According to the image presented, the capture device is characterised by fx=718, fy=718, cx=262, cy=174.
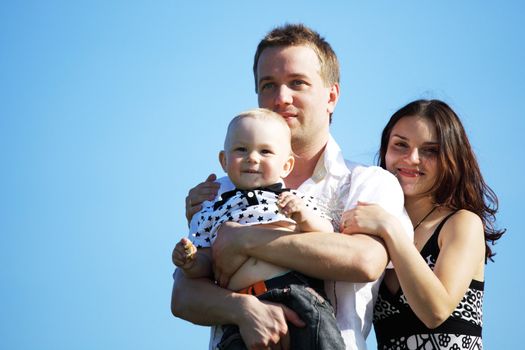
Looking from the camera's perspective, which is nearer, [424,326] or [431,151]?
[424,326]

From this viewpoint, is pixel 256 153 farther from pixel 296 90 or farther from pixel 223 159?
pixel 296 90

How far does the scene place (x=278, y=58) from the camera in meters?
5.41

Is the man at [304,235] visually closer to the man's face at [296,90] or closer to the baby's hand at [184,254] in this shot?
the man's face at [296,90]

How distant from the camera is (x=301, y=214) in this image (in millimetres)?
4223

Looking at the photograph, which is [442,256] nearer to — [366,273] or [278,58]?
[366,273]

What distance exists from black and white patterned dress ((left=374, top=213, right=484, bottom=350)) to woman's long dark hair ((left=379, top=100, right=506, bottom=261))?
1.15ft

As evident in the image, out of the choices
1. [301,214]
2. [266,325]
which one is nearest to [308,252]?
[301,214]

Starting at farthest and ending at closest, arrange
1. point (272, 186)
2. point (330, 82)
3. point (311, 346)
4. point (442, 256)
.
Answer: point (330, 82) < point (442, 256) < point (272, 186) < point (311, 346)

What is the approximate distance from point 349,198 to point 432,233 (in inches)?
36.0

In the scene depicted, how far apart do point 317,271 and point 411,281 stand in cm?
73

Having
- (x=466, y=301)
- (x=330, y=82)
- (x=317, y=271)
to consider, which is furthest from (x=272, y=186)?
(x=466, y=301)

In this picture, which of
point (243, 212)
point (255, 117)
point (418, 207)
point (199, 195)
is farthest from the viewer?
point (418, 207)

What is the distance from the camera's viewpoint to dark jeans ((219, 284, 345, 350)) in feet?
13.3

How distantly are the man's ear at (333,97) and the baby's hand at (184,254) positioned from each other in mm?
1855
